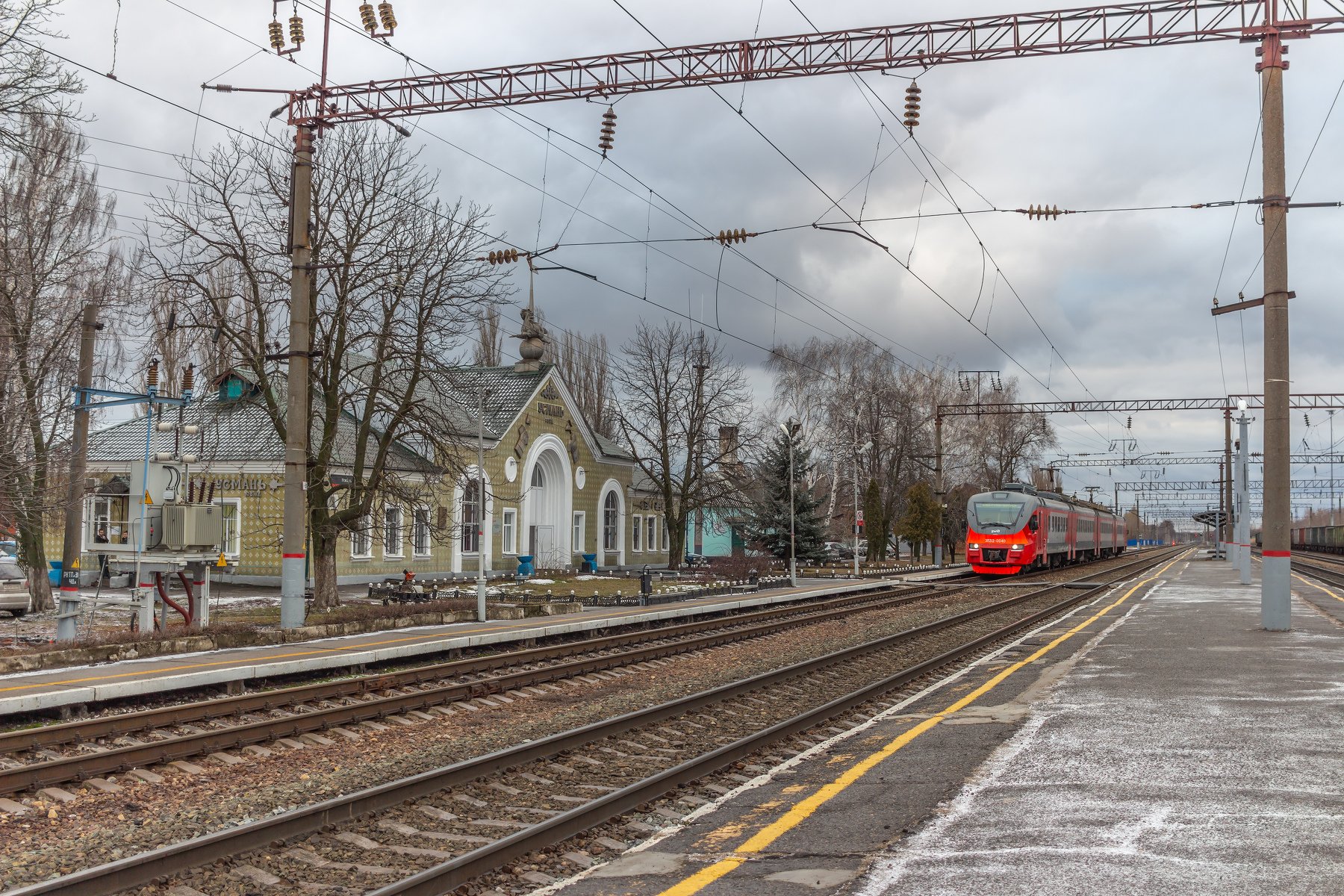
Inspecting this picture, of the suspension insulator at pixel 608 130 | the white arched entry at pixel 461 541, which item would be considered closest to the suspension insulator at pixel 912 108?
the suspension insulator at pixel 608 130

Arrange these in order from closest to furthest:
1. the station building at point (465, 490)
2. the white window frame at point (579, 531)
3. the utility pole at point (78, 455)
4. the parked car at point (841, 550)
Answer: the utility pole at point (78, 455), the station building at point (465, 490), the white window frame at point (579, 531), the parked car at point (841, 550)

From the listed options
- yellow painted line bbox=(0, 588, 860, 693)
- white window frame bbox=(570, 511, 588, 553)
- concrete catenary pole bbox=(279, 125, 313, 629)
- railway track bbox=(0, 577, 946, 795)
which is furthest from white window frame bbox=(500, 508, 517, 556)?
railway track bbox=(0, 577, 946, 795)

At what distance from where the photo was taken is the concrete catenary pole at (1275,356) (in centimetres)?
1686

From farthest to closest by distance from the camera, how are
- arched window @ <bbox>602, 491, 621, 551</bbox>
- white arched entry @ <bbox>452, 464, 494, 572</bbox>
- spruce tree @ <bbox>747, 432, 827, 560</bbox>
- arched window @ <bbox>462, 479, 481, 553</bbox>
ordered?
arched window @ <bbox>602, 491, 621, 551</bbox> < spruce tree @ <bbox>747, 432, 827, 560</bbox> < arched window @ <bbox>462, 479, 481, 553</bbox> < white arched entry @ <bbox>452, 464, 494, 572</bbox>

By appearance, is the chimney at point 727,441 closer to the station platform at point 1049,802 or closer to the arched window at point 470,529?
the arched window at point 470,529

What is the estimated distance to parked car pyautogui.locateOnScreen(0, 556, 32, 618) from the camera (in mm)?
25922

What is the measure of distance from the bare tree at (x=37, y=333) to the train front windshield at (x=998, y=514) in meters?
29.4

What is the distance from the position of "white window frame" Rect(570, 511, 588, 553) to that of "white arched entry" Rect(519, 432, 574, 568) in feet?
1.94

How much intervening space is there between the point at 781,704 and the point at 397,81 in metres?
11.6

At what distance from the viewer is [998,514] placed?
41.2 m

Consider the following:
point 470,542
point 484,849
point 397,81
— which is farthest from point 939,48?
point 470,542

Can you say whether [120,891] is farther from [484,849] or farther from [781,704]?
[781,704]

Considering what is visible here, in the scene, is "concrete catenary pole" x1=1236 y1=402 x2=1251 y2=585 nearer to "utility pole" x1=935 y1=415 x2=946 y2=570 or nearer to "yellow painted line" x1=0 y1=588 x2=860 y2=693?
"utility pole" x1=935 y1=415 x2=946 y2=570

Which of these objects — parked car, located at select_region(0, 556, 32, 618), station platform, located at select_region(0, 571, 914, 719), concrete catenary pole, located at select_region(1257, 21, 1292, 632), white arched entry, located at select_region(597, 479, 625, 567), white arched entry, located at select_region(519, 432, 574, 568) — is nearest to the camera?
station platform, located at select_region(0, 571, 914, 719)
